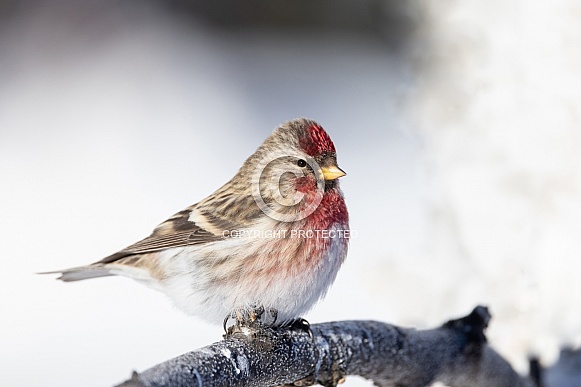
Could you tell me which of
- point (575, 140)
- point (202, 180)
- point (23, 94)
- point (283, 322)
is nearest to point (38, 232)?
point (202, 180)

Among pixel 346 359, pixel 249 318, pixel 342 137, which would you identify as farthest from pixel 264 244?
pixel 342 137

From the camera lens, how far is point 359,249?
160 cm

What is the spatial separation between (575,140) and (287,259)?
96cm

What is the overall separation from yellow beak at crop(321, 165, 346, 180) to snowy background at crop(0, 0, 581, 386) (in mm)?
540

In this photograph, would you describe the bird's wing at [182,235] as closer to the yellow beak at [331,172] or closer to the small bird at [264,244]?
the small bird at [264,244]

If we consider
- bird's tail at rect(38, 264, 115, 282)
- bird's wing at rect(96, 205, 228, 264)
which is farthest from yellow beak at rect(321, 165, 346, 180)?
bird's tail at rect(38, 264, 115, 282)

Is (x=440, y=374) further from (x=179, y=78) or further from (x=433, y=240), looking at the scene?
(x=179, y=78)

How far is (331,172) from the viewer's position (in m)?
0.89

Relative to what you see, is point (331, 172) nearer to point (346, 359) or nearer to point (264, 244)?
point (264, 244)

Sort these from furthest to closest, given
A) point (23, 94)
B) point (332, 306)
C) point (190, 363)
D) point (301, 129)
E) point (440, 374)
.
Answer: point (23, 94) → point (332, 306) → point (440, 374) → point (301, 129) → point (190, 363)

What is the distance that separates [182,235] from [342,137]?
2.97 ft

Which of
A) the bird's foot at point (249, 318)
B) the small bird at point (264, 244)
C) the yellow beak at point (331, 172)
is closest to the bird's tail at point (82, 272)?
the small bird at point (264, 244)

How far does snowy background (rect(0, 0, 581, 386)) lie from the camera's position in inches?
59.4

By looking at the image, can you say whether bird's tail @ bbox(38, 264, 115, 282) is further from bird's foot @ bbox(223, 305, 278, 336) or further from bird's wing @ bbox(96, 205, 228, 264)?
bird's foot @ bbox(223, 305, 278, 336)
